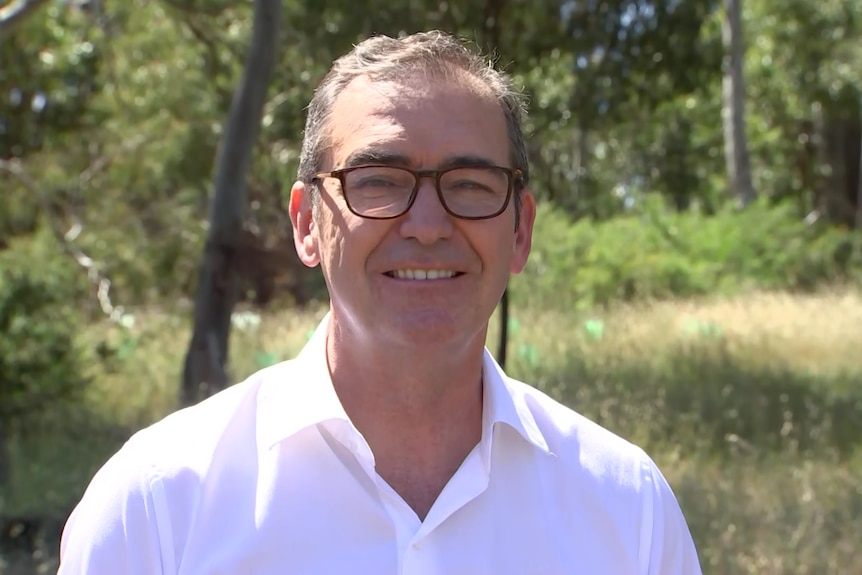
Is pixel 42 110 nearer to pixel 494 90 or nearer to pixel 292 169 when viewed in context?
pixel 292 169

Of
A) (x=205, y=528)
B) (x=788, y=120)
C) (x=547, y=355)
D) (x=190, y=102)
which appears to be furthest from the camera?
(x=788, y=120)

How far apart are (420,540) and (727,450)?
231 inches

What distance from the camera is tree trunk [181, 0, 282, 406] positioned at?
7.23 metres

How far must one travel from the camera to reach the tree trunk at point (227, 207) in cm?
723

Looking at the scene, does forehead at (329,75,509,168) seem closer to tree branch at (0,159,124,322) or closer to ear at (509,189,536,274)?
ear at (509,189,536,274)

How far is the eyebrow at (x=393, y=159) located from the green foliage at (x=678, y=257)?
45.3 feet

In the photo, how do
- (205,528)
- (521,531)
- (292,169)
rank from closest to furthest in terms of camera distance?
(205,528) < (521,531) < (292,169)

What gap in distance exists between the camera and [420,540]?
1.81 m

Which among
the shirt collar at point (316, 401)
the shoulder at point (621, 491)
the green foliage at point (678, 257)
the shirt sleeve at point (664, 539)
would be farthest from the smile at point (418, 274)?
the green foliage at point (678, 257)

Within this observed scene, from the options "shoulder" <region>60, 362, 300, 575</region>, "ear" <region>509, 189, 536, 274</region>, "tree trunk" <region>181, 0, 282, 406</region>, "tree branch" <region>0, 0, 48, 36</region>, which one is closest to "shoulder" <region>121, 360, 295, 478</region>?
"shoulder" <region>60, 362, 300, 575</region>

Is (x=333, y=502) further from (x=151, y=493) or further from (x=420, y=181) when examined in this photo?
(x=420, y=181)

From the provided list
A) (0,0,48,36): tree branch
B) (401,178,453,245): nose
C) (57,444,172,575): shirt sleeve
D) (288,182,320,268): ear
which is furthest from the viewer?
(0,0,48,36): tree branch

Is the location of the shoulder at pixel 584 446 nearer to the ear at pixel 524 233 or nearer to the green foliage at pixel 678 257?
the ear at pixel 524 233

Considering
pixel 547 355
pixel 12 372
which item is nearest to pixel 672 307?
pixel 547 355
